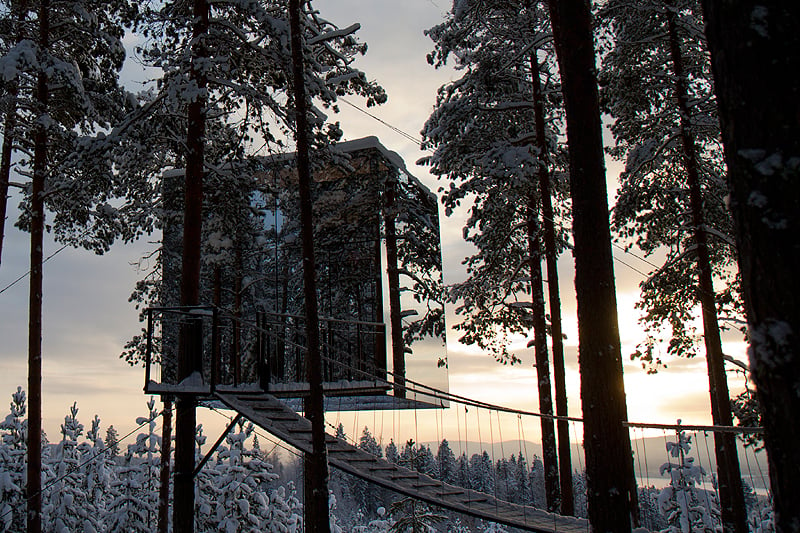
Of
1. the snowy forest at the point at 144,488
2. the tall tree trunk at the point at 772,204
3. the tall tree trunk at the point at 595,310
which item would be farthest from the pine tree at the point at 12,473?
the tall tree trunk at the point at 772,204

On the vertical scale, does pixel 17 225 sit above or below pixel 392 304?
Answer: above

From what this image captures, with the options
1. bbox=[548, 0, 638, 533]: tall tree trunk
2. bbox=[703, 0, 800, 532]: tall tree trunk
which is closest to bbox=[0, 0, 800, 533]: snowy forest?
Answer: bbox=[548, 0, 638, 533]: tall tree trunk

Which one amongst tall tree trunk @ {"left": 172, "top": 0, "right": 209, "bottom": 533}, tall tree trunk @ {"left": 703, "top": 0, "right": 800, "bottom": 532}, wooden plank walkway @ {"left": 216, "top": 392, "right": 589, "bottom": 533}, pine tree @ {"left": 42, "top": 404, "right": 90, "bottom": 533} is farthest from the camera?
pine tree @ {"left": 42, "top": 404, "right": 90, "bottom": 533}

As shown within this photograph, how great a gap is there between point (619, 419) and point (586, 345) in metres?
0.70

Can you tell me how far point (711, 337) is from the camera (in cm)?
1198

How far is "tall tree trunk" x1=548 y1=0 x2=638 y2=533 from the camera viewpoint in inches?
219

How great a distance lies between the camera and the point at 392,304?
624 inches

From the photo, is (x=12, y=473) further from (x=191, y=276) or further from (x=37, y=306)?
(x=191, y=276)

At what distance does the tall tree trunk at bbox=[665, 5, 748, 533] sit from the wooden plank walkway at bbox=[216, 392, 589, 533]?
13.0 feet

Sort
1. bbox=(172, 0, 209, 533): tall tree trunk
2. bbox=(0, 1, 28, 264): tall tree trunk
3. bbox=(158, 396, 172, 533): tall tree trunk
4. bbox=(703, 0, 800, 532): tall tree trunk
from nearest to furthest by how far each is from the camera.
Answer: bbox=(703, 0, 800, 532): tall tree trunk
bbox=(172, 0, 209, 533): tall tree trunk
bbox=(0, 1, 28, 264): tall tree trunk
bbox=(158, 396, 172, 533): tall tree trunk

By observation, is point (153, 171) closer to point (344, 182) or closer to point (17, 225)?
point (17, 225)

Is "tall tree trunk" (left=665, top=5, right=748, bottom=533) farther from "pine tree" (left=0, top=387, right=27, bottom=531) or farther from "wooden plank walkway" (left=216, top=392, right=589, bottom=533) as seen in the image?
"pine tree" (left=0, top=387, right=27, bottom=531)

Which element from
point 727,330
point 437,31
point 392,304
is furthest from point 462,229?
point 727,330

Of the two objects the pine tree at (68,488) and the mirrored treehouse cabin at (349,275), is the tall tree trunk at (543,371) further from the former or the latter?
the pine tree at (68,488)
